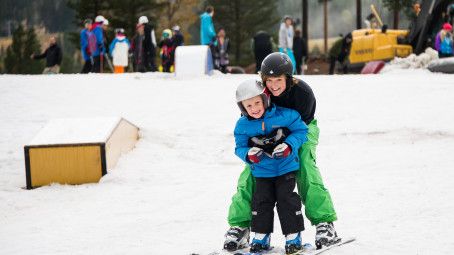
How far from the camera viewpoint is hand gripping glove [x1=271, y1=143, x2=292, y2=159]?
457 cm

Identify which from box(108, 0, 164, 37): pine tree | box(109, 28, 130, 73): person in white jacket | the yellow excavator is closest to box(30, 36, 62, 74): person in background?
box(109, 28, 130, 73): person in white jacket

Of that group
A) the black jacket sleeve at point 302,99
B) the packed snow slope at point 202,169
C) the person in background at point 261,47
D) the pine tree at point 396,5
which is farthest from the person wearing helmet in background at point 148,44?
the pine tree at point 396,5

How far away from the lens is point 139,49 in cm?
2027

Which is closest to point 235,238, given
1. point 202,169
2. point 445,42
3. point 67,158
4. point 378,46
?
point 67,158

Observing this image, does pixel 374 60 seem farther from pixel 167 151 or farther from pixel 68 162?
pixel 68 162

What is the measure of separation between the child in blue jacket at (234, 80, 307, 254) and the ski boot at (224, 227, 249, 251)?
0.41 feet

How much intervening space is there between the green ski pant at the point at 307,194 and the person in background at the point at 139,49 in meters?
15.3

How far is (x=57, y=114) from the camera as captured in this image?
12.9m

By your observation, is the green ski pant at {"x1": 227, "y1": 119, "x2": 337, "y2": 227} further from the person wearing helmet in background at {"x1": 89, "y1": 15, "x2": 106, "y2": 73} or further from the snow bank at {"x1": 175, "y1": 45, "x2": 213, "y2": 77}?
the person wearing helmet in background at {"x1": 89, "y1": 15, "x2": 106, "y2": 73}

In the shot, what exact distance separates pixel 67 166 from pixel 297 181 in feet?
14.0

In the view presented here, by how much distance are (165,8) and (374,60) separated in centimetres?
2754

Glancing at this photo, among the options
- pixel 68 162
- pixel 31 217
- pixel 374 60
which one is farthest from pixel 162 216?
pixel 374 60

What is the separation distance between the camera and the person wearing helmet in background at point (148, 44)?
19984 millimetres

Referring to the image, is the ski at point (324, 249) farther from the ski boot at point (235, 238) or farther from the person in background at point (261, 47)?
the person in background at point (261, 47)
